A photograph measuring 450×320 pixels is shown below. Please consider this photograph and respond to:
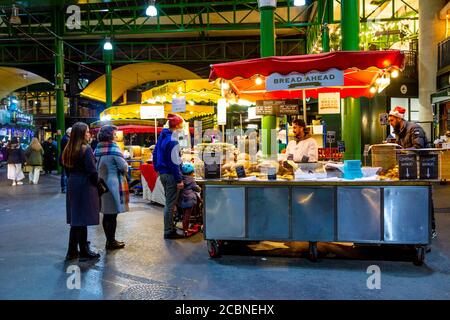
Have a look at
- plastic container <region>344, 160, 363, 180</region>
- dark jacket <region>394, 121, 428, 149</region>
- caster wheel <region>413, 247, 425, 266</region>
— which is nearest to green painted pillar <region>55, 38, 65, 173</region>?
dark jacket <region>394, 121, 428, 149</region>

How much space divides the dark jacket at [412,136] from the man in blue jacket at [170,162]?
3.62 metres

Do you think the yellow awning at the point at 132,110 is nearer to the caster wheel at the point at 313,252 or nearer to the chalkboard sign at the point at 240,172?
the chalkboard sign at the point at 240,172

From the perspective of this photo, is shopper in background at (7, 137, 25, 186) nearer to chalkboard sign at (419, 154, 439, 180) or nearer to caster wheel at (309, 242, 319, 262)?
caster wheel at (309, 242, 319, 262)

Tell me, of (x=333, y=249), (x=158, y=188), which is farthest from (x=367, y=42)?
(x=333, y=249)

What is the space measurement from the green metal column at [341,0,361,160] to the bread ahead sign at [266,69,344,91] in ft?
14.4

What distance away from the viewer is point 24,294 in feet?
15.8

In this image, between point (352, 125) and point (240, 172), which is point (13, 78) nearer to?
point (352, 125)

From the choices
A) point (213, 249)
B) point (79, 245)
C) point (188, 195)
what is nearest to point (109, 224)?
point (79, 245)

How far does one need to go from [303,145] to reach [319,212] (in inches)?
84.3

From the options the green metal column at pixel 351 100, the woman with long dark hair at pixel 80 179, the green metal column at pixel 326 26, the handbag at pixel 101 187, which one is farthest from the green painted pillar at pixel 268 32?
the woman with long dark hair at pixel 80 179

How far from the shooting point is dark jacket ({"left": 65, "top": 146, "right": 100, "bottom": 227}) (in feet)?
19.7

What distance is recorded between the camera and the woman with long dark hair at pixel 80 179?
19.6 feet
